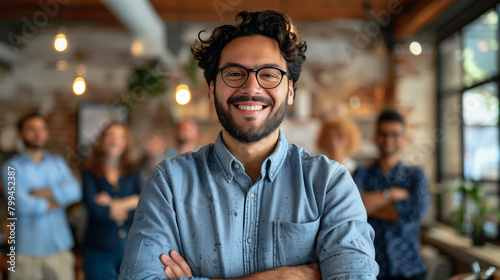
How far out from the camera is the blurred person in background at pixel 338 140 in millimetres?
3004

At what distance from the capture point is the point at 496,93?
352 centimetres

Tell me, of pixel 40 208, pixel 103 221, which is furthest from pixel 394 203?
pixel 40 208

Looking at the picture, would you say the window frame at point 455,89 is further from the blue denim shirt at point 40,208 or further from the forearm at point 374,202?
the blue denim shirt at point 40,208

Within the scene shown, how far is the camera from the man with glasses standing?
7.18 feet

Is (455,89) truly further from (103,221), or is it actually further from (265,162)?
(265,162)

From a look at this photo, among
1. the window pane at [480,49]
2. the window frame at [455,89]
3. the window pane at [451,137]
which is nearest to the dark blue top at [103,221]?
the window frame at [455,89]

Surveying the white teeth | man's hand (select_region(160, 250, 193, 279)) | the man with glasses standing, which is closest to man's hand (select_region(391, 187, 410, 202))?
the man with glasses standing

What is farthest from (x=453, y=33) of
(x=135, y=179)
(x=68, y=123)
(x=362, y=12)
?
(x=68, y=123)

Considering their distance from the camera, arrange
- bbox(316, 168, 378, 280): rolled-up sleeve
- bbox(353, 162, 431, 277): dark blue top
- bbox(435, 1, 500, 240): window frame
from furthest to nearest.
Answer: bbox(435, 1, 500, 240): window frame
bbox(353, 162, 431, 277): dark blue top
bbox(316, 168, 378, 280): rolled-up sleeve

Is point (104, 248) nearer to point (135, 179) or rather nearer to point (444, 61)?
point (135, 179)

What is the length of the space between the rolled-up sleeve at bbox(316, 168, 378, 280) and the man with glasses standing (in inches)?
41.3

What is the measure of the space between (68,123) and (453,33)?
441 centimetres

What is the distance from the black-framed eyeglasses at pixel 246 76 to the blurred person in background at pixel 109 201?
1.83 meters

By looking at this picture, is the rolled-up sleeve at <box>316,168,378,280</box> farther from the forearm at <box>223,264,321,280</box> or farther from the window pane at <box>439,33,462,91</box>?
the window pane at <box>439,33,462,91</box>
